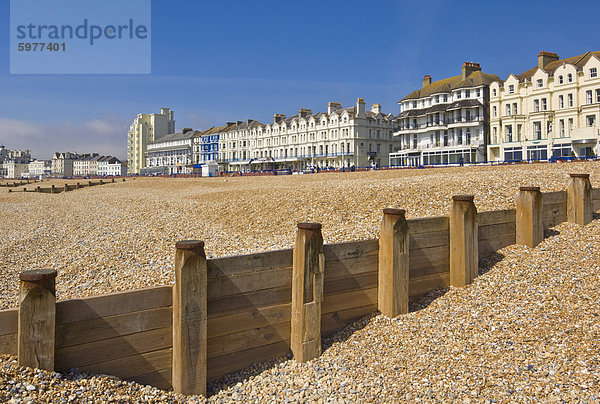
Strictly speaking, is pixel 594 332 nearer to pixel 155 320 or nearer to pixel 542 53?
pixel 155 320

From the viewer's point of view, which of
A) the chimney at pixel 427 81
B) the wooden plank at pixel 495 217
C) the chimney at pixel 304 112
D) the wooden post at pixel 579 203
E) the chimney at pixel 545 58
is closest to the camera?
the wooden plank at pixel 495 217

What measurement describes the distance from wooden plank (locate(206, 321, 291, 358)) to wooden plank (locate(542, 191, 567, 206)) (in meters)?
6.31

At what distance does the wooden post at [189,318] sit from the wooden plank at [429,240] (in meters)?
3.54

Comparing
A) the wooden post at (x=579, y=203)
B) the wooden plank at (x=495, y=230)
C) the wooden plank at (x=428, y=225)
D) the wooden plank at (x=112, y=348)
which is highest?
the wooden post at (x=579, y=203)

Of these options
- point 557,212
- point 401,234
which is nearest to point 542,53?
point 557,212

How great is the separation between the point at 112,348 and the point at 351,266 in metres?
3.34

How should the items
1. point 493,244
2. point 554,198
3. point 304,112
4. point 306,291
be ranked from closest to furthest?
1. point 306,291
2. point 493,244
3. point 554,198
4. point 304,112

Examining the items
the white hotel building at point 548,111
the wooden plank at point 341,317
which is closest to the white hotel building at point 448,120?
the white hotel building at point 548,111

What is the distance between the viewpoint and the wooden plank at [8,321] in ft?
14.1

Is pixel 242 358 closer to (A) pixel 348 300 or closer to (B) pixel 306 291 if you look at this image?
(B) pixel 306 291

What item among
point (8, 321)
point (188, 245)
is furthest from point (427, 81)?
point (8, 321)

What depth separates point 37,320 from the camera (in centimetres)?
429

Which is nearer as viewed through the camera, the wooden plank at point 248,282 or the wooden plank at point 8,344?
the wooden plank at point 8,344

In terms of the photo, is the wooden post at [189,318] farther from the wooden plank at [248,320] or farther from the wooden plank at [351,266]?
the wooden plank at [351,266]
